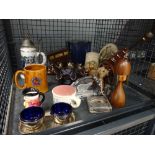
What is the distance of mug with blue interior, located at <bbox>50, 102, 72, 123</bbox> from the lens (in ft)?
1.47

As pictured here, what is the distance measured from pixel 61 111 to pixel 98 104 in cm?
13

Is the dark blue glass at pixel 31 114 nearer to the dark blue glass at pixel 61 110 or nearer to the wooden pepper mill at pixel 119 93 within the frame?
the dark blue glass at pixel 61 110

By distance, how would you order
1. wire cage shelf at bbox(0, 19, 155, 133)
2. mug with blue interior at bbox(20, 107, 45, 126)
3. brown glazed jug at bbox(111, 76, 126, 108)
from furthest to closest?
wire cage shelf at bbox(0, 19, 155, 133), brown glazed jug at bbox(111, 76, 126, 108), mug with blue interior at bbox(20, 107, 45, 126)

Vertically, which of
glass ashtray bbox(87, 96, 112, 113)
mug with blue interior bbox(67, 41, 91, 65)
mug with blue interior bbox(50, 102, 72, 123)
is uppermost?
mug with blue interior bbox(67, 41, 91, 65)

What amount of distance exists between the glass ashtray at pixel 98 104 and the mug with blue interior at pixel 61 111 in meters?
0.08

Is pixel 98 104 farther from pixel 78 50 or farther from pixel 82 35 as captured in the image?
pixel 82 35

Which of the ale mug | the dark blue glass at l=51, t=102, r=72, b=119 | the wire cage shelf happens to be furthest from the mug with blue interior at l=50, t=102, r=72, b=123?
the wire cage shelf

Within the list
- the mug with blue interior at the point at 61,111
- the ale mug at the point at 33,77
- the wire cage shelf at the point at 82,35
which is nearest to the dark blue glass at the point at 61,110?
the mug with blue interior at the point at 61,111

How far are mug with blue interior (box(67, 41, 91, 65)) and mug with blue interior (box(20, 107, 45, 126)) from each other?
380 mm

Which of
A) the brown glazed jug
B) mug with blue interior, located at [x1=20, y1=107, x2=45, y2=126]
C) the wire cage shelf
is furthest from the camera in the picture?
the wire cage shelf

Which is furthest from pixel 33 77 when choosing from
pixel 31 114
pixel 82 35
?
pixel 82 35

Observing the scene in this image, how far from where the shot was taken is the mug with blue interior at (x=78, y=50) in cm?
76

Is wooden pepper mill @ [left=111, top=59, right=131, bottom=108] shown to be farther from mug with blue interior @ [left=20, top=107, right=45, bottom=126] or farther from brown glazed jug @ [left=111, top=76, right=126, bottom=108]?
mug with blue interior @ [left=20, top=107, right=45, bottom=126]

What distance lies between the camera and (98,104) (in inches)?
20.6
